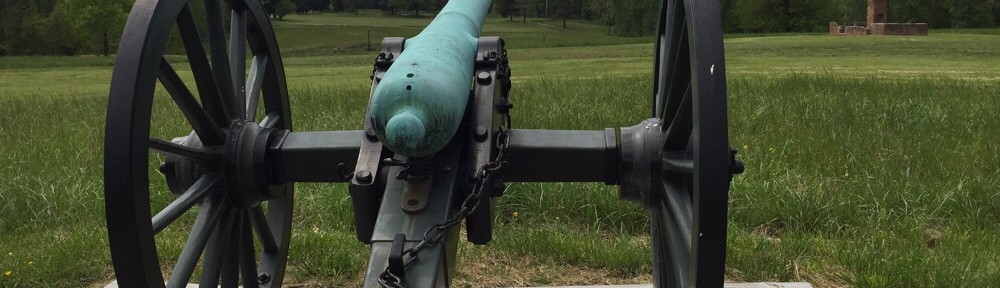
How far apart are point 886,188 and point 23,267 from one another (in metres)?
3.70

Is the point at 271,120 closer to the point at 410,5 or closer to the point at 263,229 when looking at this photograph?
the point at 263,229

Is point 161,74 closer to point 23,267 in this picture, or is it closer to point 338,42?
point 23,267

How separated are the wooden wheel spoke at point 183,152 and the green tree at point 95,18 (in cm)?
5051

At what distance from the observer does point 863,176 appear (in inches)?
179

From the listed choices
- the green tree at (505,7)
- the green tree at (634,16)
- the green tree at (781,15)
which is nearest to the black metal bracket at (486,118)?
the green tree at (781,15)

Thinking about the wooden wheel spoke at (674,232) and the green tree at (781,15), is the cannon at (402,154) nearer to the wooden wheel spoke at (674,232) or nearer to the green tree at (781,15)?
the wooden wheel spoke at (674,232)

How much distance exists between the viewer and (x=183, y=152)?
2227mm

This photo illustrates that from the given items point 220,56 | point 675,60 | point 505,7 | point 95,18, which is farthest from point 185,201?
point 505,7

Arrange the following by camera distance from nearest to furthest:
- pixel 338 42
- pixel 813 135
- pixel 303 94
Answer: pixel 813 135 → pixel 303 94 → pixel 338 42

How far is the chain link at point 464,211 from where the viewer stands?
1828 millimetres

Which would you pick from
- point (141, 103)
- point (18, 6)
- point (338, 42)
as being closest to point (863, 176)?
point (141, 103)

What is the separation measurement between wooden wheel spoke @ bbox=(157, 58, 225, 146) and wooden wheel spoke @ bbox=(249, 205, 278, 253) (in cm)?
36

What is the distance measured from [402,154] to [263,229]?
3.17 feet

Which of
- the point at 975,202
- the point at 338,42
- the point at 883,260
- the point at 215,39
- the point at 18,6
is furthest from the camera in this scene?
the point at 18,6
